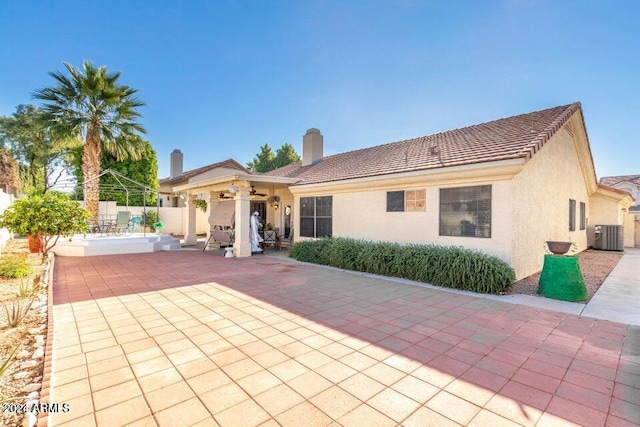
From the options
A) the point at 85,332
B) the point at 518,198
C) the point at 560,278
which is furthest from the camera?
the point at 518,198

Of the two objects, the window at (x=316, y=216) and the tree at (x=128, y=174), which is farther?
the tree at (x=128, y=174)

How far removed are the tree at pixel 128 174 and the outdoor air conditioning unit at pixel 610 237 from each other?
29079 mm

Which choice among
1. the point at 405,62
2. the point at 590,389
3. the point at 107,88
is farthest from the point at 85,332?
the point at 107,88

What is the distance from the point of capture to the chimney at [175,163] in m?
27.1

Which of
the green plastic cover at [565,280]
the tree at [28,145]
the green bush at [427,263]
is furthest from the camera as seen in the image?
the tree at [28,145]

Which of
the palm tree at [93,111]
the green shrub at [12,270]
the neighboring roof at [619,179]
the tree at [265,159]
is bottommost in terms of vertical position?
the green shrub at [12,270]

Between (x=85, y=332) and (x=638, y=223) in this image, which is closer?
(x=85, y=332)

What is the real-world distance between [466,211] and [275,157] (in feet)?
136

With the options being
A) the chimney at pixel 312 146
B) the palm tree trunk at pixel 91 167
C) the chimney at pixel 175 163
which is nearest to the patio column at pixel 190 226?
the palm tree trunk at pixel 91 167

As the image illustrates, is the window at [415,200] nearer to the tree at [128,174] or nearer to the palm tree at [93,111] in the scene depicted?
the palm tree at [93,111]

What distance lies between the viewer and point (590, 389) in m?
3.15

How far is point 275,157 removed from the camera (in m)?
47.7

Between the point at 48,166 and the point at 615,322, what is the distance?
48.5 m

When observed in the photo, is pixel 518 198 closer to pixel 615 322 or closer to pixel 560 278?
pixel 560 278
